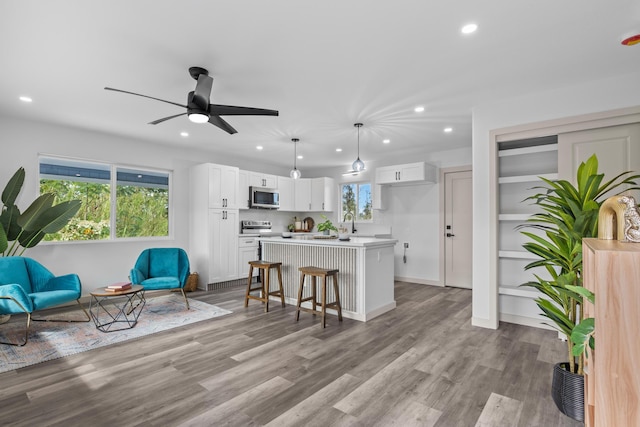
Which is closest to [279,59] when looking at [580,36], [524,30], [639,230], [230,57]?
[230,57]

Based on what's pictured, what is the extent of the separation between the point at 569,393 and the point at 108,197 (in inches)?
242

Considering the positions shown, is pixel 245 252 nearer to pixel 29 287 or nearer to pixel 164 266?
pixel 164 266

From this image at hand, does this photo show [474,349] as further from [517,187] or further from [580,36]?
[580,36]

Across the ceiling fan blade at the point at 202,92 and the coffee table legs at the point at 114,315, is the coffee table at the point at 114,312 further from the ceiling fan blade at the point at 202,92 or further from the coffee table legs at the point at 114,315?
the ceiling fan blade at the point at 202,92

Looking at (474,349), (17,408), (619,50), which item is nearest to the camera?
(17,408)

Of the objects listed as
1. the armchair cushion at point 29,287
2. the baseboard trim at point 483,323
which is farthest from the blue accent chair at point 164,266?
the baseboard trim at point 483,323

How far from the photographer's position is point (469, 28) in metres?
2.27

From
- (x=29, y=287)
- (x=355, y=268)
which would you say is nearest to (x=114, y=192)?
(x=29, y=287)

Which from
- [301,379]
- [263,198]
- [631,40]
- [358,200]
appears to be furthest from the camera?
[358,200]

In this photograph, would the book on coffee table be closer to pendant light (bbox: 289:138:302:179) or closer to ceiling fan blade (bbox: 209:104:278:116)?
ceiling fan blade (bbox: 209:104:278:116)

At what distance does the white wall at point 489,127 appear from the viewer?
3225 millimetres

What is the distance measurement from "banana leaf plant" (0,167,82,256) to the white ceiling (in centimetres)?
102

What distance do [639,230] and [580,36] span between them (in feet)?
6.63

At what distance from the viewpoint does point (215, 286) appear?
5844mm
